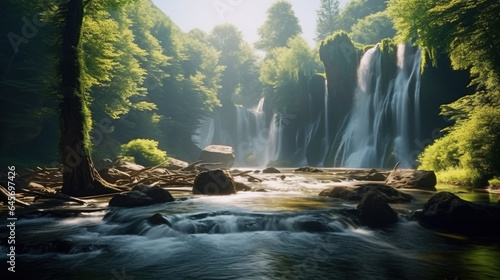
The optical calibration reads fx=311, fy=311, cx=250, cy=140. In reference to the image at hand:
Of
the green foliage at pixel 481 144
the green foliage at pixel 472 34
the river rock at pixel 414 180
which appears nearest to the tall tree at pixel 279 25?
the green foliage at pixel 472 34

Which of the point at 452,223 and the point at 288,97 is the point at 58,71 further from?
the point at 288,97

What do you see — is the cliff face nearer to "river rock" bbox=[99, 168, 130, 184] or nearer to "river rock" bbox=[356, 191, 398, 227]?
"river rock" bbox=[99, 168, 130, 184]

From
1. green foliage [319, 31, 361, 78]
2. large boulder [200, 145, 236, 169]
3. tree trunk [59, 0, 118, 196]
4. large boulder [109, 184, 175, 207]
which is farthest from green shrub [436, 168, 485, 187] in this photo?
green foliage [319, 31, 361, 78]

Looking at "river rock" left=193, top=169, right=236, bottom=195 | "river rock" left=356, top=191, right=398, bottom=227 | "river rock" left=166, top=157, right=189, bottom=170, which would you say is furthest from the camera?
"river rock" left=166, top=157, right=189, bottom=170

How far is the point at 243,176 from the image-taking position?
18891mm

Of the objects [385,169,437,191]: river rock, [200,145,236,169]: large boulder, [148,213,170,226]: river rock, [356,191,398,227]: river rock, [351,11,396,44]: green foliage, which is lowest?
[148,213,170,226]: river rock

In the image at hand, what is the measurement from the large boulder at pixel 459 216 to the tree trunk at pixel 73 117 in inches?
392

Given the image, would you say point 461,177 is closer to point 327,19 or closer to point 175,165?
point 175,165

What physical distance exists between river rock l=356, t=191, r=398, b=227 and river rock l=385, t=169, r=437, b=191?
24.8 feet

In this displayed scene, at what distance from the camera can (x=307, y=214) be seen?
24.8 ft

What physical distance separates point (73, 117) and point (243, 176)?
35.1 feet

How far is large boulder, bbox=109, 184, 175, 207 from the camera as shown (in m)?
9.02

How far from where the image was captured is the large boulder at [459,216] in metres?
6.50

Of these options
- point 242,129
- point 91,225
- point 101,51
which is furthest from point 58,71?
point 242,129
